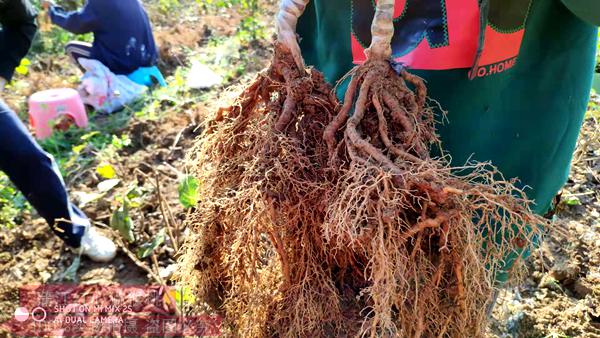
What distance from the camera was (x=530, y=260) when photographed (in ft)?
6.57

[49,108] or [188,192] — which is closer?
[188,192]

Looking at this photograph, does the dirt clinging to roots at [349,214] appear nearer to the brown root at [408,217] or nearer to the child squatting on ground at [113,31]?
the brown root at [408,217]

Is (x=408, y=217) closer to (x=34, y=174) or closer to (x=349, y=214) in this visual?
(x=349, y=214)

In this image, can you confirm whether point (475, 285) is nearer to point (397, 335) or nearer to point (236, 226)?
point (397, 335)

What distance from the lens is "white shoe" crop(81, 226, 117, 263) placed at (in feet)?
7.08

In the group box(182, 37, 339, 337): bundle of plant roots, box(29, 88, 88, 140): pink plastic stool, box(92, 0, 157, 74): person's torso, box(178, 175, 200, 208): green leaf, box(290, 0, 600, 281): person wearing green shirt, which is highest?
box(290, 0, 600, 281): person wearing green shirt

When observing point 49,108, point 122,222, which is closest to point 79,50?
point 49,108

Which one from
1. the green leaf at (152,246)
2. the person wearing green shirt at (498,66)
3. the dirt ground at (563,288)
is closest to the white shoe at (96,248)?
the green leaf at (152,246)

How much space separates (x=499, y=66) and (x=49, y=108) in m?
2.95

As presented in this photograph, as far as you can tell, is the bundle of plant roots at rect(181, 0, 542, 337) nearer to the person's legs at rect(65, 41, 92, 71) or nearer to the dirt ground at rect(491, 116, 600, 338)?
the dirt ground at rect(491, 116, 600, 338)

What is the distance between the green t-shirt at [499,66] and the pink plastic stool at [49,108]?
8.18ft

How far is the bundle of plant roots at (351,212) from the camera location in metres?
0.82

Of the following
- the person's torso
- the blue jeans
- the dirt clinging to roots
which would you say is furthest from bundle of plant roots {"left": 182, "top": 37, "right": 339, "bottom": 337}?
the person's torso

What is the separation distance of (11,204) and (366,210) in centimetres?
235
